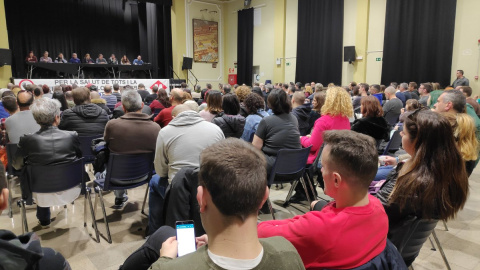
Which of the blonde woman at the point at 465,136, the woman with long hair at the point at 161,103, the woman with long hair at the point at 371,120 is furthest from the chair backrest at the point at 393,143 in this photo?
the woman with long hair at the point at 161,103

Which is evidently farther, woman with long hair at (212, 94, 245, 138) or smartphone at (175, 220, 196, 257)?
woman with long hair at (212, 94, 245, 138)

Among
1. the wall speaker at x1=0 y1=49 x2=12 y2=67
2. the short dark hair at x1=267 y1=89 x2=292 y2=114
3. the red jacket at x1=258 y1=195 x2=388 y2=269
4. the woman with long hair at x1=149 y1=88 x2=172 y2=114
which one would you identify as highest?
the wall speaker at x1=0 y1=49 x2=12 y2=67

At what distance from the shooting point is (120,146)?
3092mm

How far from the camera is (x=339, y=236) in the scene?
1.19m

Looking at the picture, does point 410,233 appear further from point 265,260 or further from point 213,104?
point 213,104

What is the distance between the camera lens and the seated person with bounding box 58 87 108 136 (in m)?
3.87

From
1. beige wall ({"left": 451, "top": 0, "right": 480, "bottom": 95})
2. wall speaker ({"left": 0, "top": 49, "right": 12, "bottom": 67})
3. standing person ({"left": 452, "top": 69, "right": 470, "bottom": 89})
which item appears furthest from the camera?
wall speaker ({"left": 0, "top": 49, "right": 12, "bottom": 67})

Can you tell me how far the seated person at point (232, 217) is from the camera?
0.82 metres

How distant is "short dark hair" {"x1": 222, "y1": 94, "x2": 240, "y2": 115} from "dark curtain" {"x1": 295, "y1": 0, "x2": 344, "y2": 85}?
376 inches

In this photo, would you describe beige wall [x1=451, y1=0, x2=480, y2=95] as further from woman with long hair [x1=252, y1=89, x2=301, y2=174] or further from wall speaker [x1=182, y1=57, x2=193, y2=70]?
wall speaker [x1=182, y1=57, x2=193, y2=70]

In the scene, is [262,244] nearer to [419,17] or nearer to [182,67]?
[419,17]

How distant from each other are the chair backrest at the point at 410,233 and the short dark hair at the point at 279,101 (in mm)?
1925

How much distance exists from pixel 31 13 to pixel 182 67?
650 centimetres

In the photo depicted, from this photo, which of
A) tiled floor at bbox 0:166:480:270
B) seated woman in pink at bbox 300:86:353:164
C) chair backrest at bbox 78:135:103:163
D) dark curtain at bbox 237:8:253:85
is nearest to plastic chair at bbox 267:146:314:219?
seated woman in pink at bbox 300:86:353:164
